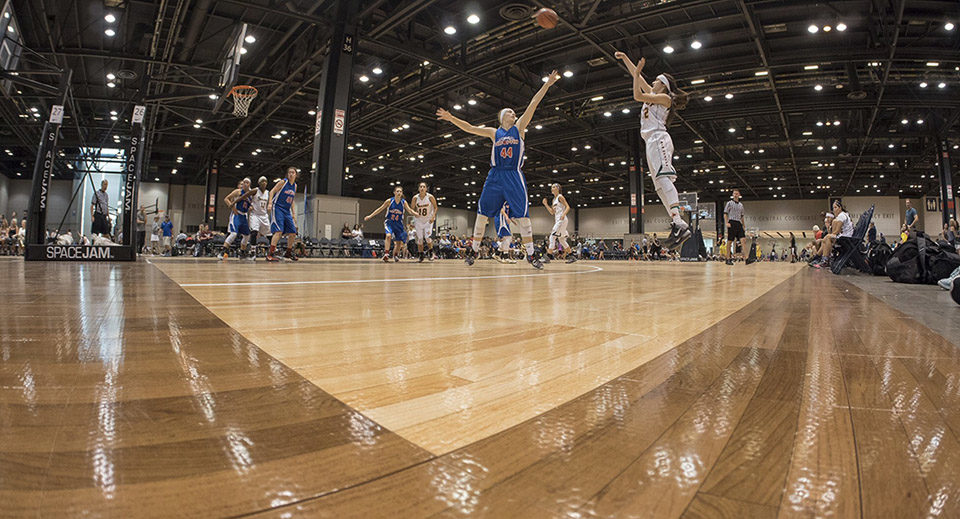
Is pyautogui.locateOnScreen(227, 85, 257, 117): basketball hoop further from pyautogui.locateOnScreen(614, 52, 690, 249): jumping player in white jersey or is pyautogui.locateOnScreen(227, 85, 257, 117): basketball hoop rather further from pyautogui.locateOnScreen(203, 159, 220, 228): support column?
pyautogui.locateOnScreen(203, 159, 220, 228): support column

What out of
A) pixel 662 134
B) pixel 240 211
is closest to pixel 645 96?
pixel 662 134

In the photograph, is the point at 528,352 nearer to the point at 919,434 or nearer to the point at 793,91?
the point at 919,434

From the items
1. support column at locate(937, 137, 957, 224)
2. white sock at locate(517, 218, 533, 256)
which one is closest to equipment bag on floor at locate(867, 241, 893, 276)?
white sock at locate(517, 218, 533, 256)

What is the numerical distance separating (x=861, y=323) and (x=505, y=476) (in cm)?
146

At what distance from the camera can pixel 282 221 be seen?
23.9 feet

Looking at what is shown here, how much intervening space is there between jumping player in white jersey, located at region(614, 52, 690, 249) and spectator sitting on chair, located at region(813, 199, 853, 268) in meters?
3.96

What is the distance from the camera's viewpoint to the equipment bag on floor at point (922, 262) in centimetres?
331

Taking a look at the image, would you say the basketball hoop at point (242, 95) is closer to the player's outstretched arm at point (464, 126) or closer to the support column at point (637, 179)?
the player's outstretched arm at point (464, 126)

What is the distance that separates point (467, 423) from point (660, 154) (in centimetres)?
421

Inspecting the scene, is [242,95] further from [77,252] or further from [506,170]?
[506,170]

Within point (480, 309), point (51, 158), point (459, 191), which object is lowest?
point (480, 309)

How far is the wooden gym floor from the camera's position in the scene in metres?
0.30

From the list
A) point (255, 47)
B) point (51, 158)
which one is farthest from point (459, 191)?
point (51, 158)

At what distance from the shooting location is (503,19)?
11.4 m
